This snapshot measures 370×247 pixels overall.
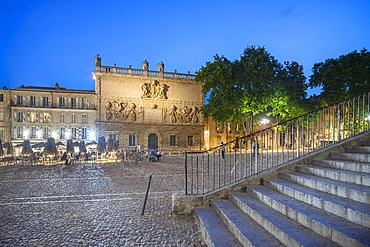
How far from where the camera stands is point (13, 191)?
10445 mm

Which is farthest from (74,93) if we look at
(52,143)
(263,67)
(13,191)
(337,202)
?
(337,202)

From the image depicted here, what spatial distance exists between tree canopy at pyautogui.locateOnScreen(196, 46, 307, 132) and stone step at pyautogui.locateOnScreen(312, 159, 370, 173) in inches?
945

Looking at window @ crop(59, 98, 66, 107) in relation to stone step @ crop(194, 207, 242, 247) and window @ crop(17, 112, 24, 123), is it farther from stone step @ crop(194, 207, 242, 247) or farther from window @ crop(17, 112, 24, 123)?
stone step @ crop(194, 207, 242, 247)

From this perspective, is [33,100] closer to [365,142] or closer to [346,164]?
[365,142]

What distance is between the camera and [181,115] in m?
42.1

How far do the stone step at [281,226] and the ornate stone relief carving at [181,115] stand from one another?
36.0 meters

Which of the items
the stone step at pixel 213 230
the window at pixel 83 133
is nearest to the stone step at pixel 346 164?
the stone step at pixel 213 230

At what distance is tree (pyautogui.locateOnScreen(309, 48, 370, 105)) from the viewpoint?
92.6 feet

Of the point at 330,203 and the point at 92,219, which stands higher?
the point at 330,203

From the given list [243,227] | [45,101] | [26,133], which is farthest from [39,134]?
[243,227]

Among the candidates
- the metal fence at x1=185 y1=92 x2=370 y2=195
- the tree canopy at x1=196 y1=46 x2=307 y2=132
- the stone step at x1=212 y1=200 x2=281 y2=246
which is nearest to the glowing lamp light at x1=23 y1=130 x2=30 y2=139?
the tree canopy at x1=196 y1=46 x2=307 y2=132

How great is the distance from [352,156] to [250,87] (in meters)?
26.0

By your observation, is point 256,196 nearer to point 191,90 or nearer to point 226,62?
point 226,62

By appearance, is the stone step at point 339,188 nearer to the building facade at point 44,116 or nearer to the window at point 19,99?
the building facade at point 44,116
